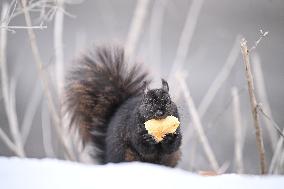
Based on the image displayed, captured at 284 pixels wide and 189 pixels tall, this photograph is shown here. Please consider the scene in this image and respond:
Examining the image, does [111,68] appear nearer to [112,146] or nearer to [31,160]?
[112,146]

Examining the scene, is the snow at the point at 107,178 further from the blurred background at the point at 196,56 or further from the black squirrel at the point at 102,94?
the blurred background at the point at 196,56

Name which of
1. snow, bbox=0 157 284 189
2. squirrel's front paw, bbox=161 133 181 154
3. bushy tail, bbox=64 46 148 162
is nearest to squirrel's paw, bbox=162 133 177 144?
squirrel's front paw, bbox=161 133 181 154

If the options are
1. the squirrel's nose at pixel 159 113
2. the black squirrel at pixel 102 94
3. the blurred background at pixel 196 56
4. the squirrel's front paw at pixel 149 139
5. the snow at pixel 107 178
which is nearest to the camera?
the snow at pixel 107 178

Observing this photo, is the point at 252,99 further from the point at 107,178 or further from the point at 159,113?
the point at 107,178

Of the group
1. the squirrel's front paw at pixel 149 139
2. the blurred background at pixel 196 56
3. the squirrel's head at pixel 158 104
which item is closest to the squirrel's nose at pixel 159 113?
the squirrel's head at pixel 158 104

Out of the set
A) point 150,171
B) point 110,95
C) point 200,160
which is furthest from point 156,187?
point 200,160

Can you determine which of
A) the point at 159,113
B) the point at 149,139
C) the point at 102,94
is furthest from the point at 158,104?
the point at 102,94

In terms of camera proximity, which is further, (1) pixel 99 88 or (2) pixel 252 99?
(1) pixel 99 88
